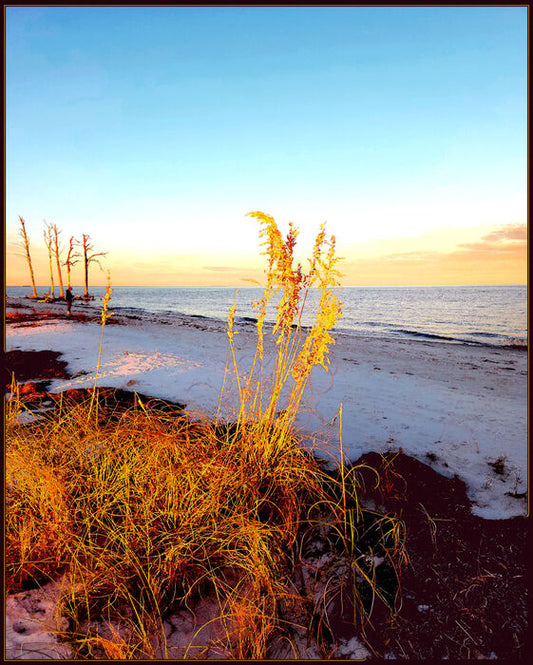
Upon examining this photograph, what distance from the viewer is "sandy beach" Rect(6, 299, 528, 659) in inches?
77.2

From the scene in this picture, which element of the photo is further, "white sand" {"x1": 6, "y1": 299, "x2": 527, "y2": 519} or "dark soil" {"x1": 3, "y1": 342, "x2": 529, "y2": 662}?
"white sand" {"x1": 6, "y1": 299, "x2": 527, "y2": 519}

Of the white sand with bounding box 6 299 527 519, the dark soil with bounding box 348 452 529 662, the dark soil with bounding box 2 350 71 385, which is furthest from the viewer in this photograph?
the dark soil with bounding box 2 350 71 385

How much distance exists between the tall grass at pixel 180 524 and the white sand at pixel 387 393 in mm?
722

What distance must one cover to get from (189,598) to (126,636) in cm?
36

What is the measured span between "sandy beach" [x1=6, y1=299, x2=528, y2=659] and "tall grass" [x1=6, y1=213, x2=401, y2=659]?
0.18 meters

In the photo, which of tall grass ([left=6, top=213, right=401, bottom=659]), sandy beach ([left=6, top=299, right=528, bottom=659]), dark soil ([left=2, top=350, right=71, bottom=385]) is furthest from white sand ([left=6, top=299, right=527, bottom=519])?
tall grass ([left=6, top=213, right=401, bottom=659])

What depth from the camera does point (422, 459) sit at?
11.7 feet

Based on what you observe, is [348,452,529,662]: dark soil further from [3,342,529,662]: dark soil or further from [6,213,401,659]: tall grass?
[6,213,401,659]: tall grass

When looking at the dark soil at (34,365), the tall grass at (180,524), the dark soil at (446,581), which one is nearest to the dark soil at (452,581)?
the dark soil at (446,581)

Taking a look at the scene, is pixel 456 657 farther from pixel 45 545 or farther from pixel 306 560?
pixel 45 545

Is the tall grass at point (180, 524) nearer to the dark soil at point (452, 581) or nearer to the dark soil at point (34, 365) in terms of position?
the dark soil at point (452, 581)

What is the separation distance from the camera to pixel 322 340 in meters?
2.41

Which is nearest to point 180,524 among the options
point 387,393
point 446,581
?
point 446,581

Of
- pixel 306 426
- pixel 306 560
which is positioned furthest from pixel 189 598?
pixel 306 426
